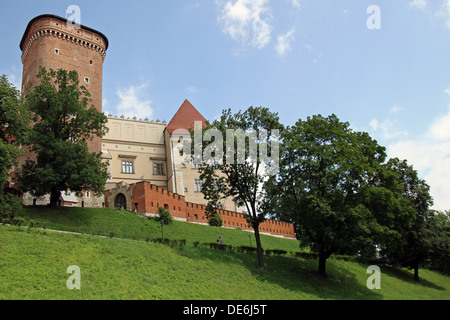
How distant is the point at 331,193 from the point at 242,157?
5.84m

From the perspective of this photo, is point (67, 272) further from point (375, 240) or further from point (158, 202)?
point (158, 202)

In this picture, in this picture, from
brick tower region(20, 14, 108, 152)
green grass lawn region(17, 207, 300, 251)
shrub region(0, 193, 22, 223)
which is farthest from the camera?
brick tower region(20, 14, 108, 152)

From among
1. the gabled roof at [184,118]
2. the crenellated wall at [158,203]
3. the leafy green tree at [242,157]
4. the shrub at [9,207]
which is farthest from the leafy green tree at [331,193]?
the gabled roof at [184,118]

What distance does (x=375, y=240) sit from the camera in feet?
80.3

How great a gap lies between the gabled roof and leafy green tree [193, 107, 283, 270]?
1142 inches

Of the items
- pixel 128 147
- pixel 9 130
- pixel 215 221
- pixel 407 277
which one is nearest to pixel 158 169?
pixel 128 147

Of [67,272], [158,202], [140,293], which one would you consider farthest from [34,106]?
[140,293]

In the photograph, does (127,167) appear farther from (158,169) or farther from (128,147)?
(158,169)

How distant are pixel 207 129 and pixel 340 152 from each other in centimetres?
842

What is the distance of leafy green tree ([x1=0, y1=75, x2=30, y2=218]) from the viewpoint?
2319cm

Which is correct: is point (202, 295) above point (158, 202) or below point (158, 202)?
below

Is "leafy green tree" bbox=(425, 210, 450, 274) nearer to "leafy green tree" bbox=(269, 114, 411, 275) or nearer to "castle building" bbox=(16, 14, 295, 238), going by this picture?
"leafy green tree" bbox=(269, 114, 411, 275)

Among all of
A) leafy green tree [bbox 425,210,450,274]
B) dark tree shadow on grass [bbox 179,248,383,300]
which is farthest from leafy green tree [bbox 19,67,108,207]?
leafy green tree [bbox 425,210,450,274]

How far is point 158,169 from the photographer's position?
5384cm
